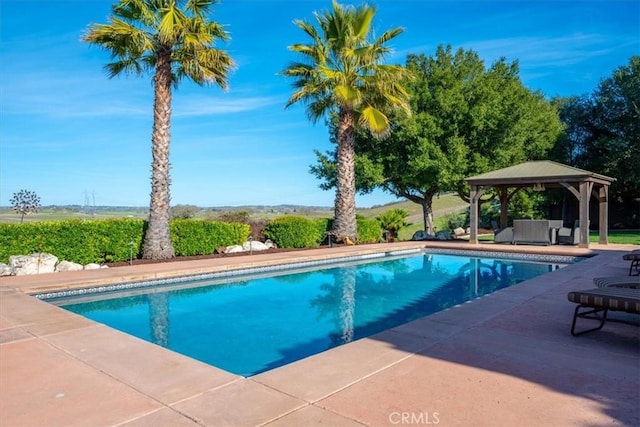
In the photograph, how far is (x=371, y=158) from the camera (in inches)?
763

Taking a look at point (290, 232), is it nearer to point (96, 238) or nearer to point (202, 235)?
point (202, 235)

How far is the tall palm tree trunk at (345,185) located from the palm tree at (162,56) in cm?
512

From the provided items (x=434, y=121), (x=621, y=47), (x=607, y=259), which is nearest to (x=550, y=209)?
(x=621, y=47)

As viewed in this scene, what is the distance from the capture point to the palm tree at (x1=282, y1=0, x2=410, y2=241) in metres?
14.5

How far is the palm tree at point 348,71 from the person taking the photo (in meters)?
14.5

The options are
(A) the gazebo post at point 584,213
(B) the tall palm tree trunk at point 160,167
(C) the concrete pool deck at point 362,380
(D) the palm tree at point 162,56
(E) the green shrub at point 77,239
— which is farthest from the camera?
(A) the gazebo post at point 584,213

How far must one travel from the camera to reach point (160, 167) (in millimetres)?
11500

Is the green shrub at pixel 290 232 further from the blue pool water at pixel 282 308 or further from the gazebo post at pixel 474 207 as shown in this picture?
the gazebo post at pixel 474 207

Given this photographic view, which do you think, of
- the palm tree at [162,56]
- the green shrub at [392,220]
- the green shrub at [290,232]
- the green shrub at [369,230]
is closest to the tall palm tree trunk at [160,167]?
the palm tree at [162,56]

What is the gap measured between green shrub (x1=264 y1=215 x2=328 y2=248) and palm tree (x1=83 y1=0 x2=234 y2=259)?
13.6 feet

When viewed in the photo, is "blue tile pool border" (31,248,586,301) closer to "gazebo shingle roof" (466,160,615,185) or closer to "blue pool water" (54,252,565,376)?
"blue pool water" (54,252,565,376)

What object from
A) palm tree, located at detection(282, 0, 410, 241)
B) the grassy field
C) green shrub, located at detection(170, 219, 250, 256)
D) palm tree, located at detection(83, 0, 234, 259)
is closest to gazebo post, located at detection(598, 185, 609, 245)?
the grassy field

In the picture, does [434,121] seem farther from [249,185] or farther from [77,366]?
[77,366]

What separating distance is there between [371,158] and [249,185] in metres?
11.6
